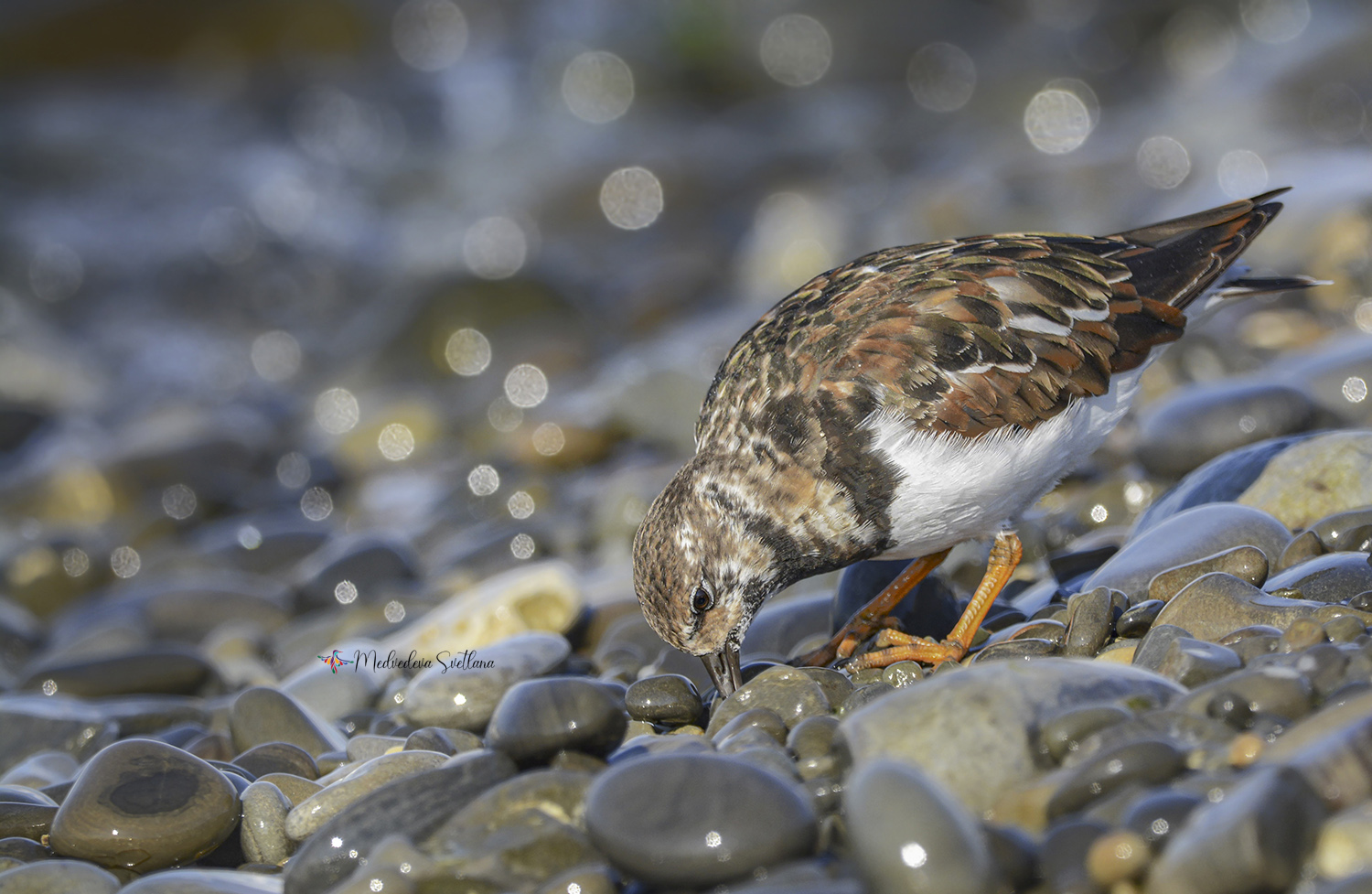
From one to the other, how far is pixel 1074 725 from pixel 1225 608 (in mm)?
1006

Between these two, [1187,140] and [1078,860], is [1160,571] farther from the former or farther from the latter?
[1187,140]

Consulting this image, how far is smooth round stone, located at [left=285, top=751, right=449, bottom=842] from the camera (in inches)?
148

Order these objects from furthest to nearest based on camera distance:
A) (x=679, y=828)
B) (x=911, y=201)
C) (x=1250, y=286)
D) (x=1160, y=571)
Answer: (x=911, y=201), (x=1250, y=286), (x=1160, y=571), (x=679, y=828)

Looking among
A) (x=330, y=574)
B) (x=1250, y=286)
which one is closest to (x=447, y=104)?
(x=330, y=574)

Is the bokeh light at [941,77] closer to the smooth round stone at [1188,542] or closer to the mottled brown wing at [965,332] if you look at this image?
the mottled brown wing at [965,332]

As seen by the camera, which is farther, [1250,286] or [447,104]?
[447,104]

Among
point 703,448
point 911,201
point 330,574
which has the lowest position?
point 330,574

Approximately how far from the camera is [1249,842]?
2502 mm

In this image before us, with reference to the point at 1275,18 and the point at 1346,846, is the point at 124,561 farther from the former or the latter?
the point at 1275,18

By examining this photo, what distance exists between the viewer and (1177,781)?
2.90 m

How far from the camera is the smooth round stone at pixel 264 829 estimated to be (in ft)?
12.6

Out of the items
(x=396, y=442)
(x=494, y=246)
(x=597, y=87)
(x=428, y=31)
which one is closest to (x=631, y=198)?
(x=494, y=246)

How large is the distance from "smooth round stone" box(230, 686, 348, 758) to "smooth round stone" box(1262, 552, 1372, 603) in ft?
11.1

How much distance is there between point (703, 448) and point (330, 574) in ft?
10.9
